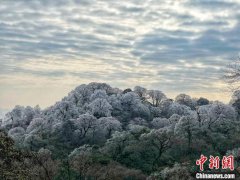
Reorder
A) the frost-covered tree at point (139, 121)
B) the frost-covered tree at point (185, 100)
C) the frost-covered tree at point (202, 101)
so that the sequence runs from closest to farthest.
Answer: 1. the frost-covered tree at point (139, 121)
2. the frost-covered tree at point (185, 100)
3. the frost-covered tree at point (202, 101)

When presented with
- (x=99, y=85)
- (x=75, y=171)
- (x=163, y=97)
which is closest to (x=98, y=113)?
(x=99, y=85)

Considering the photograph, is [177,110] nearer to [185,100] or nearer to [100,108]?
[185,100]

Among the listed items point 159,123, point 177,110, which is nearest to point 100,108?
point 159,123

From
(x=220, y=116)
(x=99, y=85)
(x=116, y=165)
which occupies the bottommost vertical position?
(x=116, y=165)

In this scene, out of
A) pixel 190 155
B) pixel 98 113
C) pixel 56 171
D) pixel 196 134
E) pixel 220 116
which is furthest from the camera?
pixel 98 113

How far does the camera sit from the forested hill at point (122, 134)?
6719 centimetres

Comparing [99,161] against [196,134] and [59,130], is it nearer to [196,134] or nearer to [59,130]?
[196,134]

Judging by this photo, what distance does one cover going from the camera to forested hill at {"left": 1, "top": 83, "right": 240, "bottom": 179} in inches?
2645

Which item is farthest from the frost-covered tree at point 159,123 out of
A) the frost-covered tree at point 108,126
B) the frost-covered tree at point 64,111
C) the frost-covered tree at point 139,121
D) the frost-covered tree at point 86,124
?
the frost-covered tree at point 64,111

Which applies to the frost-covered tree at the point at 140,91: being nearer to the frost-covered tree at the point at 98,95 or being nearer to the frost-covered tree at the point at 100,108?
the frost-covered tree at the point at 98,95

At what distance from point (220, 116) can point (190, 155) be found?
90.9 ft

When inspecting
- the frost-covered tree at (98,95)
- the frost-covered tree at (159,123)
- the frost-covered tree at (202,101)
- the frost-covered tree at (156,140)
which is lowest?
the frost-covered tree at (156,140)

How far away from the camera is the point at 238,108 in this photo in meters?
136

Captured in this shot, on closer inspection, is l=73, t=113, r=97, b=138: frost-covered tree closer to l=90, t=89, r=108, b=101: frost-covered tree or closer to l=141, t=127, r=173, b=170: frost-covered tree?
l=90, t=89, r=108, b=101: frost-covered tree
